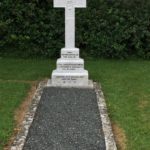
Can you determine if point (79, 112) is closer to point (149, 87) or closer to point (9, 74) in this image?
point (149, 87)

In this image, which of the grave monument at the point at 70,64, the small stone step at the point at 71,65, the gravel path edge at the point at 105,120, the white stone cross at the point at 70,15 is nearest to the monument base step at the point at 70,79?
the grave monument at the point at 70,64

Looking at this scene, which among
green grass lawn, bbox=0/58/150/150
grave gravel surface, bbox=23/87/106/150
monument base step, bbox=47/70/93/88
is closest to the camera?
grave gravel surface, bbox=23/87/106/150

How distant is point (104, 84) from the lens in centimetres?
1125

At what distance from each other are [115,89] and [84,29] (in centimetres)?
414

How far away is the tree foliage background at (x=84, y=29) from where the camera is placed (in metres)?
14.3

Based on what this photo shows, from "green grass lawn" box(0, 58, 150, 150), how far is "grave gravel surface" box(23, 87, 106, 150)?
0.36m

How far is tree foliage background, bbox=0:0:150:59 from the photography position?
14320mm

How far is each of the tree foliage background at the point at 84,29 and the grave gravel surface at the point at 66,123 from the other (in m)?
3.90

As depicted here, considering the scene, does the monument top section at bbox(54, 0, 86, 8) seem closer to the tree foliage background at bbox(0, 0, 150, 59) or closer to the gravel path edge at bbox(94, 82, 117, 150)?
the gravel path edge at bbox(94, 82, 117, 150)

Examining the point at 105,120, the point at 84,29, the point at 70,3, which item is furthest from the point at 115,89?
the point at 84,29

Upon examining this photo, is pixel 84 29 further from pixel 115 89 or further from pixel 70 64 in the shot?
pixel 115 89

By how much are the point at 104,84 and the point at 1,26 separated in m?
4.33

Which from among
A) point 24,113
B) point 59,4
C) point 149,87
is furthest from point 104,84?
point 24,113

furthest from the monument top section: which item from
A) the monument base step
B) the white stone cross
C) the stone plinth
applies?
the monument base step
